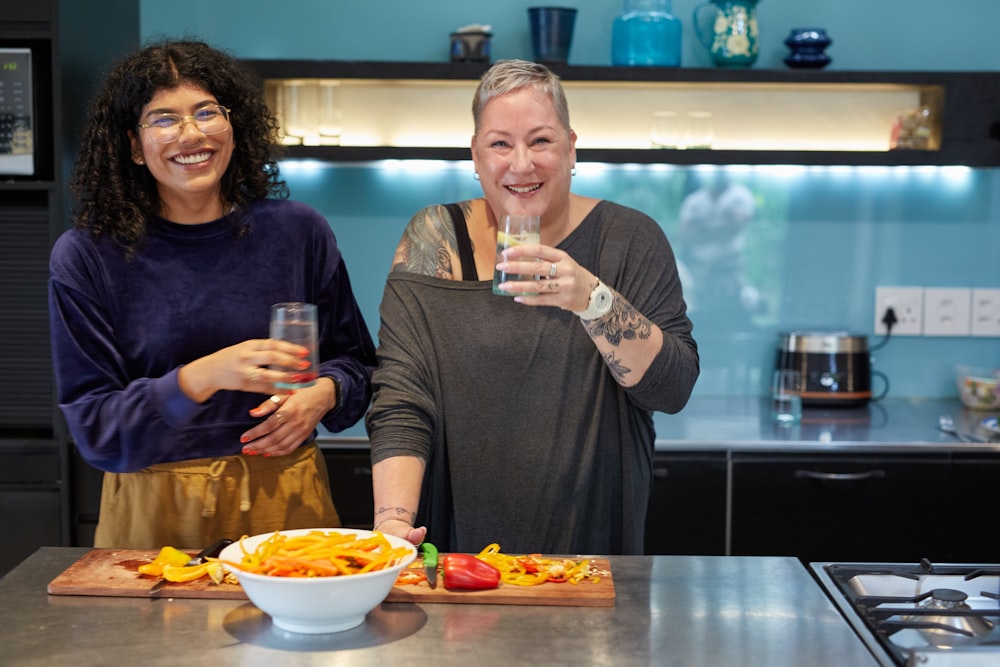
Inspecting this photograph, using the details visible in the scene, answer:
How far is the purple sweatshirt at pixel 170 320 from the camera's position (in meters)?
1.97

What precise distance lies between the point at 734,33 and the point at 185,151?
193 cm

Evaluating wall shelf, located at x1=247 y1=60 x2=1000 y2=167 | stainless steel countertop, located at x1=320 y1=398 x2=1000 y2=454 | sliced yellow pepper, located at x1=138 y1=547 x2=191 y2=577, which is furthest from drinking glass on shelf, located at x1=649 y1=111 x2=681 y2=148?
sliced yellow pepper, located at x1=138 y1=547 x2=191 y2=577

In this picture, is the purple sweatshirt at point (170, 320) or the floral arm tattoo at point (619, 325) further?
the purple sweatshirt at point (170, 320)

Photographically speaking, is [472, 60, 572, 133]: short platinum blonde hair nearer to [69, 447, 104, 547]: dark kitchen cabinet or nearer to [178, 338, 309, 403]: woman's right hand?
[178, 338, 309, 403]: woman's right hand

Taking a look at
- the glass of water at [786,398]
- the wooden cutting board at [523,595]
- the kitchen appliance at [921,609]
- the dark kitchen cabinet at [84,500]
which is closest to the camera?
the kitchen appliance at [921,609]

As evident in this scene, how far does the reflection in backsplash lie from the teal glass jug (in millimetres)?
359

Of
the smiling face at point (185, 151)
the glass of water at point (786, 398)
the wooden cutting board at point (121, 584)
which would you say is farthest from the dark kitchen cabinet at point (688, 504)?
the wooden cutting board at point (121, 584)

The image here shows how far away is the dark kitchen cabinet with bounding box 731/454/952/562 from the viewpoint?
118 inches

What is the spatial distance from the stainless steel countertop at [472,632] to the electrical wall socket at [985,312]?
2.20 metres

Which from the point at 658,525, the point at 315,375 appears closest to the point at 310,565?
the point at 315,375

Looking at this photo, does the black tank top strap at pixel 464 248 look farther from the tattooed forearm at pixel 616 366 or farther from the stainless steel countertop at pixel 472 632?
the stainless steel countertop at pixel 472 632

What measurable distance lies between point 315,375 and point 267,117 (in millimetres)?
706

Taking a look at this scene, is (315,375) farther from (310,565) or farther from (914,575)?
(914,575)

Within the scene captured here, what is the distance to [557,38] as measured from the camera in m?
3.33
